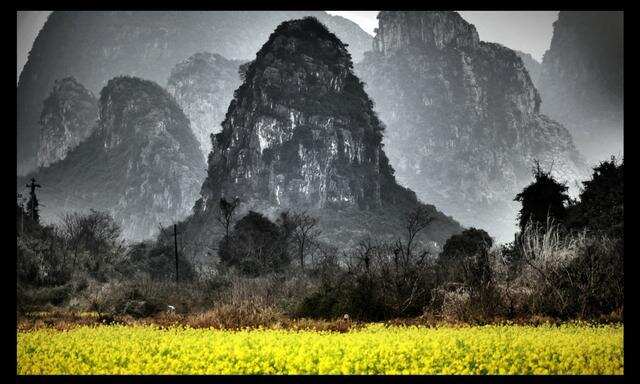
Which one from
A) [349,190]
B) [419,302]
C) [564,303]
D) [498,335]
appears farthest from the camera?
[349,190]

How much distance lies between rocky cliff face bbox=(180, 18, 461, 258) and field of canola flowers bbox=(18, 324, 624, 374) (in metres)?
119


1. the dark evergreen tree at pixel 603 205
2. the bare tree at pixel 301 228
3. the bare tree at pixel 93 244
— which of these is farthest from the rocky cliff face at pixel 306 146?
the dark evergreen tree at pixel 603 205

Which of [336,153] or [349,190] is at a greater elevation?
[336,153]

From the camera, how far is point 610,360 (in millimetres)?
11141

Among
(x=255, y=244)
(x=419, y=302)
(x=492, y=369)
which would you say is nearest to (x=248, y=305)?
(x=419, y=302)

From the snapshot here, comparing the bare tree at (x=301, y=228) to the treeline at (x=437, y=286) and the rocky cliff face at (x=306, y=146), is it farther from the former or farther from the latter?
the rocky cliff face at (x=306, y=146)

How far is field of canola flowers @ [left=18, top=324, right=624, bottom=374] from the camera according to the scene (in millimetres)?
10797

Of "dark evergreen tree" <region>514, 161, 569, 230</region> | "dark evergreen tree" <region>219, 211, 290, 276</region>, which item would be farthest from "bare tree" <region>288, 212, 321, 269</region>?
"dark evergreen tree" <region>514, 161, 569, 230</region>

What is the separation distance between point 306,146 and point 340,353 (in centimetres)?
14688

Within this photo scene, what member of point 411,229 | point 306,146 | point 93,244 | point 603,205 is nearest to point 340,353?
point 603,205

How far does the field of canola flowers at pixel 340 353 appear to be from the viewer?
35.4ft

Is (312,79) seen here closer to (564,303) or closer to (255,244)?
(255,244)
